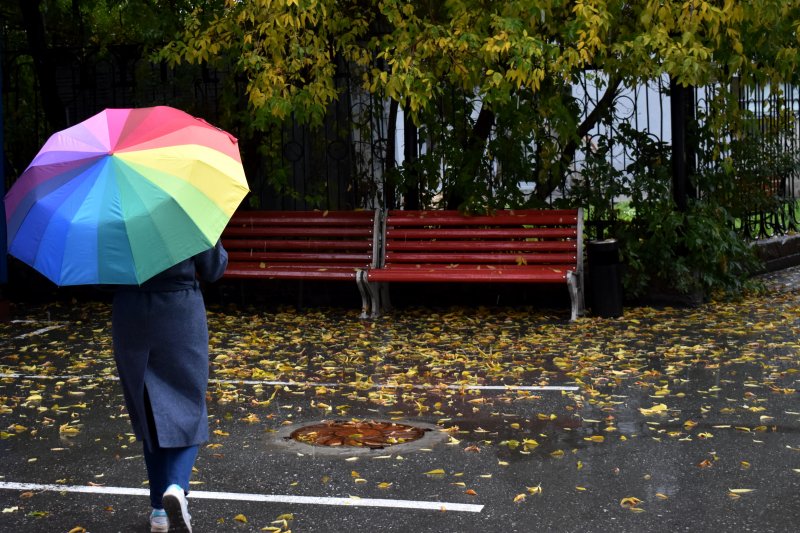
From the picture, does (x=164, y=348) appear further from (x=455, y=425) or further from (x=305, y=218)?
(x=305, y=218)

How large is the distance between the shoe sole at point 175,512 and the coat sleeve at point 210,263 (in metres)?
0.93

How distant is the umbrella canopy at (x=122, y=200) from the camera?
455cm

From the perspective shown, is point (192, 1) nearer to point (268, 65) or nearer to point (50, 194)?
point (268, 65)

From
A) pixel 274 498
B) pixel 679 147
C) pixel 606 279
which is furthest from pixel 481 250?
pixel 274 498

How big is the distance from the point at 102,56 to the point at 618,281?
6643mm

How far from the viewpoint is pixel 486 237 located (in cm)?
1191

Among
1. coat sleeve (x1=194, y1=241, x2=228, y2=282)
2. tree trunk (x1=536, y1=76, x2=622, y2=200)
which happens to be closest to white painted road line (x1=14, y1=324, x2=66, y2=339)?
tree trunk (x1=536, y1=76, x2=622, y2=200)

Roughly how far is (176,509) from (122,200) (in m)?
1.31

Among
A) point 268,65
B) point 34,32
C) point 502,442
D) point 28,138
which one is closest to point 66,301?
point 28,138

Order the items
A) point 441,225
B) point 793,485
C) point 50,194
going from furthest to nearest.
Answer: point 441,225
point 793,485
point 50,194

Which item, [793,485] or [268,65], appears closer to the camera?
[793,485]

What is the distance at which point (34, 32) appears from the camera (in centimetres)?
1394

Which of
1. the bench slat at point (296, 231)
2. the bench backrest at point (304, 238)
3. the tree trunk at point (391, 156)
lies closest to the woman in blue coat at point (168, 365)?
the bench backrest at point (304, 238)

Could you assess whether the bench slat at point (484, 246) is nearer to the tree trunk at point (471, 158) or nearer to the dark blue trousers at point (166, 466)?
the tree trunk at point (471, 158)
